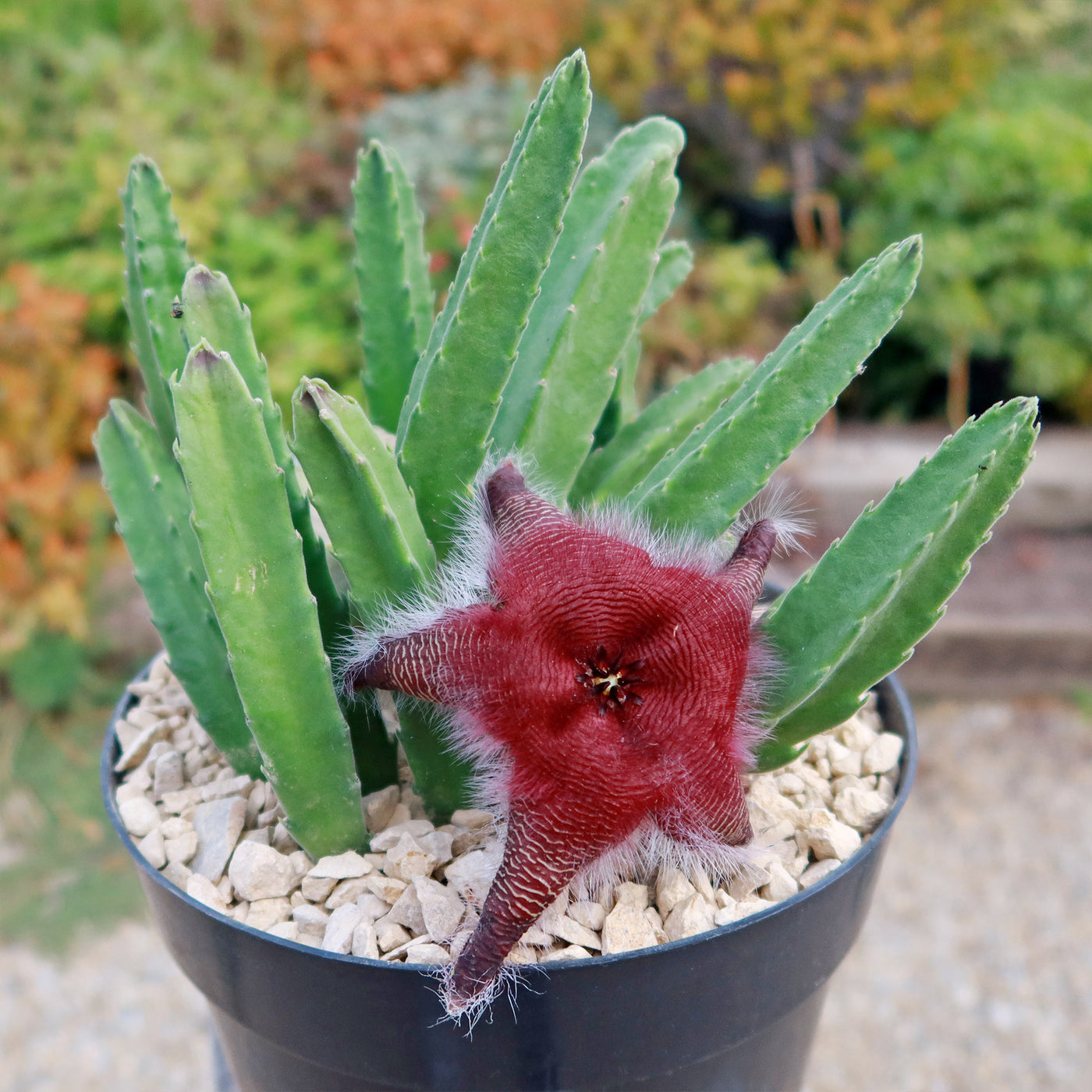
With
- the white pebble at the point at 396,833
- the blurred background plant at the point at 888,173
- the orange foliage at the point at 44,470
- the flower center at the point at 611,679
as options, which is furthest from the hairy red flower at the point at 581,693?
the blurred background plant at the point at 888,173

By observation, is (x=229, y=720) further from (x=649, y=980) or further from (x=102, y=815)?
(x=102, y=815)

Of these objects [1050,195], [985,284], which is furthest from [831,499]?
[1050,195]

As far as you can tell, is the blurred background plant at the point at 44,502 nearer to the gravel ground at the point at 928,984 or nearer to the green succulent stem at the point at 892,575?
the gravel ground at the point at 928,984

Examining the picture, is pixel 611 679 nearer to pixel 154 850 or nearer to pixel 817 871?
pixel 817 871

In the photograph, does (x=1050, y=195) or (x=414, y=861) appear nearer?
(x=414, y=861)

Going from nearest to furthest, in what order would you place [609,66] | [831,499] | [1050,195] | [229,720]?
[229,720]
[831,499]
[1050,195]
[609,66]
